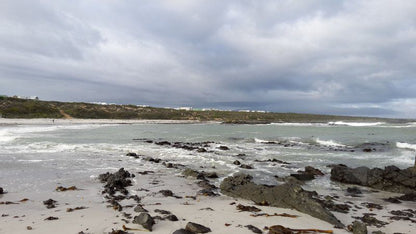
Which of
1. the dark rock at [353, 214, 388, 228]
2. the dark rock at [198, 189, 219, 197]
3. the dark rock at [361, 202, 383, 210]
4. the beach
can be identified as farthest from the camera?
the dark rock at [198, 189, 219, 197]

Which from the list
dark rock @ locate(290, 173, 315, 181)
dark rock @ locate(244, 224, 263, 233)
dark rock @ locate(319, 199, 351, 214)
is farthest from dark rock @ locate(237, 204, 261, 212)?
dark rock @ locate(290, 173, 315, 181)

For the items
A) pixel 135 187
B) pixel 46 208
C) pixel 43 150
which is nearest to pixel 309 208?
pixel 135 187

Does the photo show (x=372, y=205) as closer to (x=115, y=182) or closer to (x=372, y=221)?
(x=372, y=221)

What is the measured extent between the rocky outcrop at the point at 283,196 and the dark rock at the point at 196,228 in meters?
3.03

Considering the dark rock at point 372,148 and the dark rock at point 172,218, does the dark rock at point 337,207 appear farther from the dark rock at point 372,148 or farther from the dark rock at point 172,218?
the dark rock at point 372,148

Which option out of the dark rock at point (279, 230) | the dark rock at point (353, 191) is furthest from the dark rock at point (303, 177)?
the dark rock at point (279, 230)

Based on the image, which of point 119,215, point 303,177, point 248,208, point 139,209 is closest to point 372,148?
point 303,177

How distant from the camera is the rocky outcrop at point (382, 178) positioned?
1170 cm

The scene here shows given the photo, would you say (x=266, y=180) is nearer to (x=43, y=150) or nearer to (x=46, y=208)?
(x=46, y=208)

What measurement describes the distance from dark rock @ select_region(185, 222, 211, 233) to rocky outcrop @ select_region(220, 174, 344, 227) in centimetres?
303

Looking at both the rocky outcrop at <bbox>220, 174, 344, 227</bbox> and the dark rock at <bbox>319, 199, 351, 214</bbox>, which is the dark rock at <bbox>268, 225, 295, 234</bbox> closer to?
the rocky outcrop at <bbox>220, 174, 344, 227</bbox>

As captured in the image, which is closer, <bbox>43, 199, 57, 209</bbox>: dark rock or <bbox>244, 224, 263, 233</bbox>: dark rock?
<bbox>244, 224, 263, 233</bbox>: dark rock

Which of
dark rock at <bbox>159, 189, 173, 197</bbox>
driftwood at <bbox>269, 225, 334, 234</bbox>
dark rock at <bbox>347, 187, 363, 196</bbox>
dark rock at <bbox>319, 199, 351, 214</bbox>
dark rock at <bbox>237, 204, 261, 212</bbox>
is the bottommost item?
dark rock at <bbox>347, 187, 363, 196</bbox>

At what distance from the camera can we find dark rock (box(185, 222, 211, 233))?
6.13m
